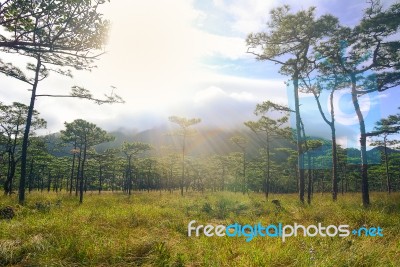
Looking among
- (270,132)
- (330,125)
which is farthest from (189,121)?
(330,125)

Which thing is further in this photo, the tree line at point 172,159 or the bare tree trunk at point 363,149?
the tree line at point 172,159

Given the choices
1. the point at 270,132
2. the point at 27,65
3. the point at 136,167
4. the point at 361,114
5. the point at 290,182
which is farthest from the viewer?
the point at 290,182

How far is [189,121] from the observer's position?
35.2 metres

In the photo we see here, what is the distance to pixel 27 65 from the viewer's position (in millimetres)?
16609

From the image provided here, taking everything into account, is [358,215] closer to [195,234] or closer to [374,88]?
[195,234]

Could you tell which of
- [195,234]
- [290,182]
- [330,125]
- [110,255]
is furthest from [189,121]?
[290,182]

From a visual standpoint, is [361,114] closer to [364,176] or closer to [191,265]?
[364,176]

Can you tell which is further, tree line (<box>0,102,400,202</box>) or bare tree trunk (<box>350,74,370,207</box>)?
tree line (<box>0,102,400,202</box>)

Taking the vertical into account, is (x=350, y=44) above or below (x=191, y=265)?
above

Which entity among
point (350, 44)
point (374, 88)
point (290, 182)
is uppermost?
point (350, 44)

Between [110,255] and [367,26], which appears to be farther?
[367,26]

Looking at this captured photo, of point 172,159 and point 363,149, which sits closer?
point 363,149

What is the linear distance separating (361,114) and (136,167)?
5135cm

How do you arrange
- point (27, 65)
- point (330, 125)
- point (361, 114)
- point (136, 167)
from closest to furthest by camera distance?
point (361, 114) < point (27, 65) < point (330, 125) < point (136, 167)
